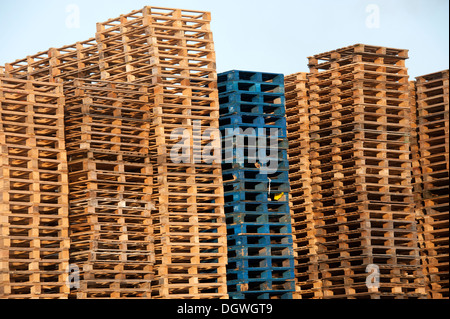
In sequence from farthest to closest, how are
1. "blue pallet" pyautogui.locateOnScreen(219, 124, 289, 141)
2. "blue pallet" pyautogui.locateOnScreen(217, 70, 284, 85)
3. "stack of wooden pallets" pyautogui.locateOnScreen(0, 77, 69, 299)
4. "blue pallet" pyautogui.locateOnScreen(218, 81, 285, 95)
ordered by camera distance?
"blue pallet" pyautogui.locateOnScreen(217, 70, 284, 85) < "blue pallet" pyautogui.locateOnScreen(218, 81, 285, 95) < "blue pallet" pyautogui.locateOnScreen(219, 124, 289, 141) < "stack of wooden pallets" pyautogui.locateOnScreen(0, 77, 69, 299)

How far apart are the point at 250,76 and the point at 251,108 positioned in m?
0.62

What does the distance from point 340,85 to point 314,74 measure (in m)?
0.71

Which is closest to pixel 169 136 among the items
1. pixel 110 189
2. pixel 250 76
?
pixel 110 189

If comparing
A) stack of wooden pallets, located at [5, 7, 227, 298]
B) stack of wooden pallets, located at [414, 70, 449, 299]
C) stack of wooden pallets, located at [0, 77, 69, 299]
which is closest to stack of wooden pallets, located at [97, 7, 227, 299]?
stack of wooden pallets, located at [5, 7, 227, 298]

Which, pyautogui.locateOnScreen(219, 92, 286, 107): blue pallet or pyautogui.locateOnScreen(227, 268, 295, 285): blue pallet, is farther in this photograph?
pyautogui.locateOnScreen(219, 92, 286, 107): blue pallet

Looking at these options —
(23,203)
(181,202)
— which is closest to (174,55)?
(181,202)

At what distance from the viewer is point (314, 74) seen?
16547 mm

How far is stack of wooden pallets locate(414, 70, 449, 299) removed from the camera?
1614cm

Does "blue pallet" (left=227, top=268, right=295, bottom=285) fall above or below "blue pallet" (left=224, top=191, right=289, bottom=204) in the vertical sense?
below

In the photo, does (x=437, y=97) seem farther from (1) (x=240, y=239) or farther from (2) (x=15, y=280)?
(2) (x=15, y=280)

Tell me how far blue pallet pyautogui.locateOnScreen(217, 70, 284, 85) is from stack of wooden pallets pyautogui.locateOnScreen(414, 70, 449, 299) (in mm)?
3074

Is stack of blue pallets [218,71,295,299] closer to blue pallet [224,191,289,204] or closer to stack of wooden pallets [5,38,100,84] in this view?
blue pallet [224,191,289,204]

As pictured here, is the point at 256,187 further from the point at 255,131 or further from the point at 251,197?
the point at 255,131
